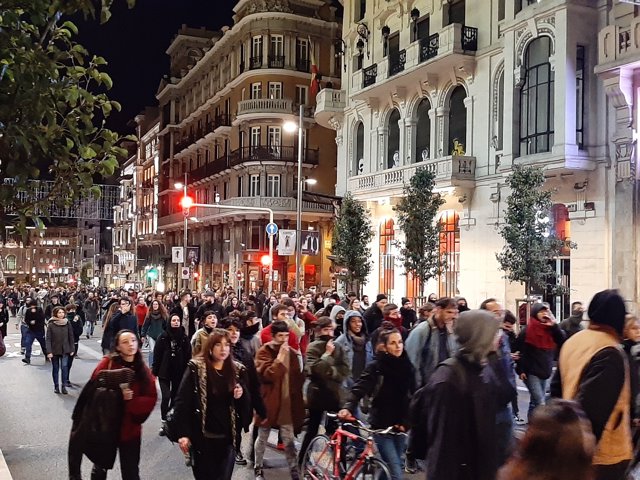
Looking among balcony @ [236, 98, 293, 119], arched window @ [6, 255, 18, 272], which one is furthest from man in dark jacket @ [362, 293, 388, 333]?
arched window @ [6, 255, 18, 272]

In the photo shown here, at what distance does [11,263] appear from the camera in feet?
536

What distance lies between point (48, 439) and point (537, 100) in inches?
723

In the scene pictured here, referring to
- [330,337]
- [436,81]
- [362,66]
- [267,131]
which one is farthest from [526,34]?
[267,131]

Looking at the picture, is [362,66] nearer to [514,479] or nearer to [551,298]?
[551,298]

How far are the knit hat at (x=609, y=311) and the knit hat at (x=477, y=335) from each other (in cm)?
85

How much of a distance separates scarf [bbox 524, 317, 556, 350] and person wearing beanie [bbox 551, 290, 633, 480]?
5591mm

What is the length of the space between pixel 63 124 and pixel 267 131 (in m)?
42.5

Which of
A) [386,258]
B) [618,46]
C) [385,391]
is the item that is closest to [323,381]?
[385,391]

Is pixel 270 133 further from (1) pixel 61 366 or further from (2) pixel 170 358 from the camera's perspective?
(2) pixel 170 358

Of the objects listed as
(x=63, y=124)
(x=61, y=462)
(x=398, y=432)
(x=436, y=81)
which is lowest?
(x=61, y=462)

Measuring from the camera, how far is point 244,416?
6172 mm

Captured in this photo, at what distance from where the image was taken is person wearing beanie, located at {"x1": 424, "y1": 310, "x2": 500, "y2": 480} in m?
4.17

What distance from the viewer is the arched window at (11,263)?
16262 centimetres

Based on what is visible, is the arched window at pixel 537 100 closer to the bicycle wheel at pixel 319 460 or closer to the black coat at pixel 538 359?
the black coat at pixel 538 359
